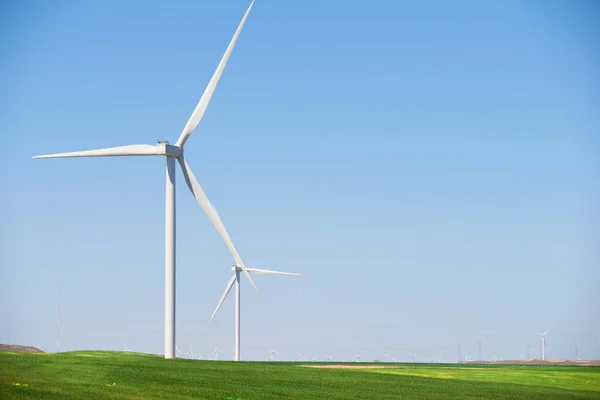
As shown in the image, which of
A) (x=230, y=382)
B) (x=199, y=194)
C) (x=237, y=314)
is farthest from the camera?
(x=237, y=314)

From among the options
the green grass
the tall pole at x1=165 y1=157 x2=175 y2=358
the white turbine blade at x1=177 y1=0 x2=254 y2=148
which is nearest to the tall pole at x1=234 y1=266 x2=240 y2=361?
the green grass

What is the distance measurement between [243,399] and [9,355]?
63.1 ft

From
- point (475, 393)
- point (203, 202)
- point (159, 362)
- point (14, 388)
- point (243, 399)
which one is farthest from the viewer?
point (203, 202)

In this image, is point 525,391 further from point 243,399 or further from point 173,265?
point 173,265

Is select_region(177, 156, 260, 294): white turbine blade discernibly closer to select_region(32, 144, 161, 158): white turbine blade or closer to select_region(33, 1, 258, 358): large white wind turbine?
select_region(33, 1, 258, 358): large white wind turbine

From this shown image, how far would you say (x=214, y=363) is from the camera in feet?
216

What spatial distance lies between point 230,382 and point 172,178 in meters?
19.7

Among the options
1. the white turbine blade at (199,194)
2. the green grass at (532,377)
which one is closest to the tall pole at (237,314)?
the green grass at (532,377)

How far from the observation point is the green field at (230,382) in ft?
142

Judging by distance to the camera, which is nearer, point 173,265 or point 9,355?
point 9,355

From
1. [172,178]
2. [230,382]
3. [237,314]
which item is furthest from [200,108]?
[237,314]

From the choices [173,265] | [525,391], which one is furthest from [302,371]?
[525,391]

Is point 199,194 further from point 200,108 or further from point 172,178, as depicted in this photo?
point 200,108

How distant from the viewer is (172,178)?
65625mm
